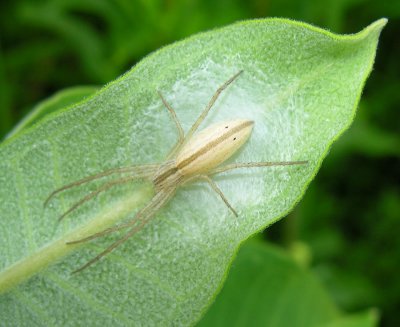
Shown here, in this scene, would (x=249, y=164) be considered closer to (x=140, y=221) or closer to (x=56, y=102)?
(x=140, y=221)

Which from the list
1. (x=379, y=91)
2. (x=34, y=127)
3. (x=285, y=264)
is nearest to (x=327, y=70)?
(x=34, y=127)

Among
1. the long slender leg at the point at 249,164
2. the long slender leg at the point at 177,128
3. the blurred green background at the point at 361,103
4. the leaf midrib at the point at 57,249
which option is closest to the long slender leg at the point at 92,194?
the leaf midrib at the point at 57,249

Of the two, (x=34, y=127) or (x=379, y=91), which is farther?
(x=379, y=91)

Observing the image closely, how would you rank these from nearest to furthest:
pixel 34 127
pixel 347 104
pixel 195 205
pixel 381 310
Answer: pixel 347 104, pixel 34 127, pixel 195 205, pixel 381 310

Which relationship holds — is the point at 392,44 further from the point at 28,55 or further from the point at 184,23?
the point at 28,55

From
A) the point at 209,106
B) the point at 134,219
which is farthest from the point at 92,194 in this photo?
the point at 209,106

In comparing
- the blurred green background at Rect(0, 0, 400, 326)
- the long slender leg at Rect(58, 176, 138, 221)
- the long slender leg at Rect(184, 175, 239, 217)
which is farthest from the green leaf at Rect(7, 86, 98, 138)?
the blurred green background at Rect(0, 0, 400, 326)

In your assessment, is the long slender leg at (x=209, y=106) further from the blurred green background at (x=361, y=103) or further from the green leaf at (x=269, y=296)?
the blurred green background at (x=361, y=103)
